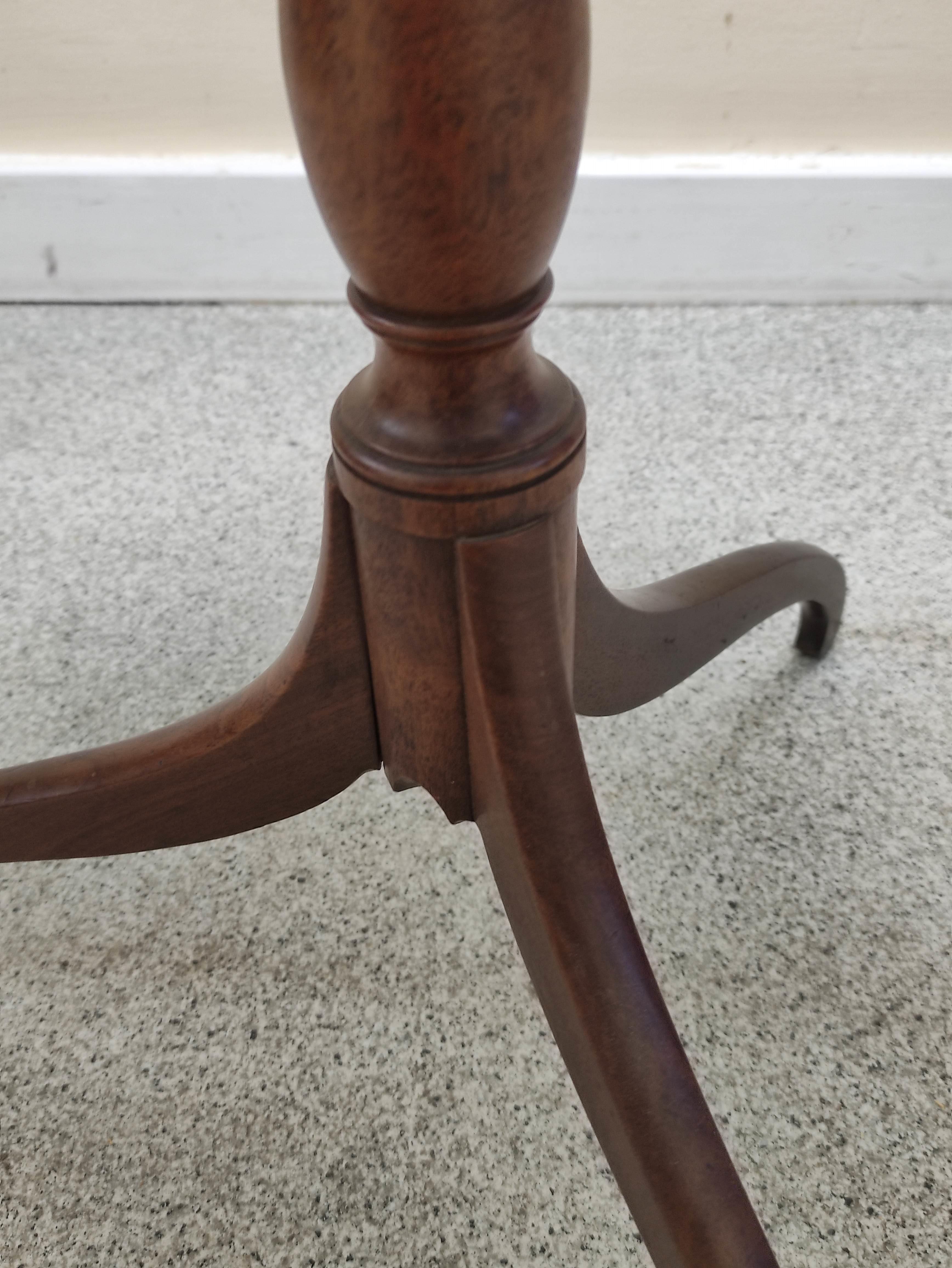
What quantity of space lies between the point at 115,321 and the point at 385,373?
3.17 feet

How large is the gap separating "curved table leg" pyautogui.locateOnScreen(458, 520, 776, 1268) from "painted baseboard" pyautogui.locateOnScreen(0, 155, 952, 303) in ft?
2.83

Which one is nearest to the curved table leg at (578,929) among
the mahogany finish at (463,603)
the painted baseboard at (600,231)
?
the mahogany finish at (463,603)

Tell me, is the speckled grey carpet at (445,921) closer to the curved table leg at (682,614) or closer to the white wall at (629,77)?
the curved table leg at (682,614)

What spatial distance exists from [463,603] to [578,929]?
145mm

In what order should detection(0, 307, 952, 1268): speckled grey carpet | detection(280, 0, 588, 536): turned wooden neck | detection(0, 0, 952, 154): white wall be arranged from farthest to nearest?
detection(0, 0, 952, 154): white wall → detection(0, 307, 952, 1268): speckled grey carpet → detection(280, 0, 588, 536): turned wooden neck

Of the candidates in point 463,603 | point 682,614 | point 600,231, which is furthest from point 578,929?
point 600,231

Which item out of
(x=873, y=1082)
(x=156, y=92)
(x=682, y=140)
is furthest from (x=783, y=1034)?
(x=156, y=92)

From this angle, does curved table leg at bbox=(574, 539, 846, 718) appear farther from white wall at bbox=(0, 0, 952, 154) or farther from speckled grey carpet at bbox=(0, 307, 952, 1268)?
white wall at bbox=(0, 0, 952, 154)

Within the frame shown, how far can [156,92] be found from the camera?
1250 mm

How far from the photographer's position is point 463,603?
0.49 metres

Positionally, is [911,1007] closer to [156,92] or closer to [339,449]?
[339,449]

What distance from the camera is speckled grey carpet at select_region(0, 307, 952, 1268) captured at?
555mm

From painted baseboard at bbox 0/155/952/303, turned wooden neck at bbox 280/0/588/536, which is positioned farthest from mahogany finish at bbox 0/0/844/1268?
painted baseboard at bbox 0/155/952/303

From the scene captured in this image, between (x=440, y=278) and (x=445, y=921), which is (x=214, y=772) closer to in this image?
(x=445, y=921)
